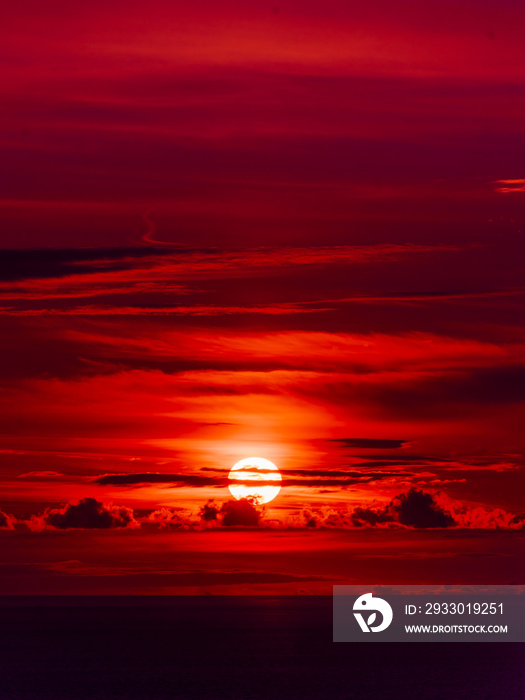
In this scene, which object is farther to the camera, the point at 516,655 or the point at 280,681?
the point at 516,655

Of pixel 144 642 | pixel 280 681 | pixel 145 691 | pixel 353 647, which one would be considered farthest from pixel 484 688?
pixel 144 642

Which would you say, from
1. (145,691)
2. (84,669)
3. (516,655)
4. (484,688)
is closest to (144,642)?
(84,669)

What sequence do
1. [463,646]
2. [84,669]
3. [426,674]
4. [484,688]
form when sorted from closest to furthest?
[484,688] → [426,674] → [84,669] → [463,646]

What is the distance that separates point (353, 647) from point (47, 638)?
6601cm

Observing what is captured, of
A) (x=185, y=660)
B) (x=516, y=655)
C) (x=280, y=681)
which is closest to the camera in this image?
(x=280, y=681)

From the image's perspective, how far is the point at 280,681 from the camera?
107 metres

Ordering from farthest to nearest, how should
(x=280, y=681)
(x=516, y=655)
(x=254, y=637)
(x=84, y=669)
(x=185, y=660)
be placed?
(x=254, y=637) → (x=516, y=655) → (x=185, y=660) → (x=84, y=669) → (x=280, y=681)

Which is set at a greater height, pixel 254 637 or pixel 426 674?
pixel 254 637

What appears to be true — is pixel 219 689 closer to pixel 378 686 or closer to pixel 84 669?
pixel 378 686

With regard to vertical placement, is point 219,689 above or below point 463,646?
below

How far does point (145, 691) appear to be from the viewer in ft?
330

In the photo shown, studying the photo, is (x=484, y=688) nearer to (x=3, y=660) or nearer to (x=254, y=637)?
(x=3, y=660)

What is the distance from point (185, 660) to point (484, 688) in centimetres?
4811

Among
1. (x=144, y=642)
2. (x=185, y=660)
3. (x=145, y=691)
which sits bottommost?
(x=145, y=691)
